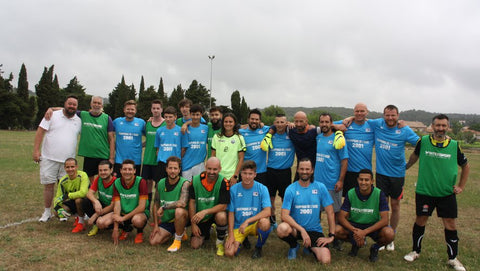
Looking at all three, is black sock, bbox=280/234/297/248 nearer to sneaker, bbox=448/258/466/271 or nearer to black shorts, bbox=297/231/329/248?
black shorts, bbox=297/231/329/248

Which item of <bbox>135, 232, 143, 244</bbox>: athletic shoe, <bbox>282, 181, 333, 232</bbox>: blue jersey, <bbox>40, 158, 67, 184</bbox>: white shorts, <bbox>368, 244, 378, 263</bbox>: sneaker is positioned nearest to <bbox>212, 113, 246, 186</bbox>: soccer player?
<bbox>282, 181, 333, 232</bbox>: blue jersey

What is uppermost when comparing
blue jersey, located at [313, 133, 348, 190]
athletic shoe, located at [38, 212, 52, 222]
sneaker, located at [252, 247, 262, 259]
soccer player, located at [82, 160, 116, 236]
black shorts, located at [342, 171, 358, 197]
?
blue jersey, located at [313, 133, 348, 190]

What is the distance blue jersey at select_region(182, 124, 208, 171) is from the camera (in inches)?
236

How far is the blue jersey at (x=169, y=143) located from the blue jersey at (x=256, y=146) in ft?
3.96

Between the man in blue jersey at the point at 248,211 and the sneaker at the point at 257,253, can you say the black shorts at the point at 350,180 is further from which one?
the sneaker at the point at 257,253

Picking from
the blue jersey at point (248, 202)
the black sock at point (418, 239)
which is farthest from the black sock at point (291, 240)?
the black sock at point (418, 239)

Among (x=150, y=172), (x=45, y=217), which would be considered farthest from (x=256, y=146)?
(x=45, y=217)

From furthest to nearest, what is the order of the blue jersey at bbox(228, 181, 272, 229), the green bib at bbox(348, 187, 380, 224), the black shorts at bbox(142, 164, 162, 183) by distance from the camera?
the black shorts at bbox(142, 164, 162, 183) → the blue jersey at bbox(228, 181, 272, 229) → the green bib at bbox(348, 187, 380, 224)

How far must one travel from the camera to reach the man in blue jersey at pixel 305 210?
4.62 meters

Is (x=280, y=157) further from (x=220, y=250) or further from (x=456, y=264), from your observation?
(x=456, y=264)

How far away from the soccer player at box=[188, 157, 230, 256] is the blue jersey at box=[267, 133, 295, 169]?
1246mm

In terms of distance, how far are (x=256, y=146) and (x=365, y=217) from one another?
7.20ft

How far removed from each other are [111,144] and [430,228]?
22.9 ft

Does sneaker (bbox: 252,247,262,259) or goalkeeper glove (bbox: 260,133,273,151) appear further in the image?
goalkeeper glove (bbox: 260,133,273,151)
